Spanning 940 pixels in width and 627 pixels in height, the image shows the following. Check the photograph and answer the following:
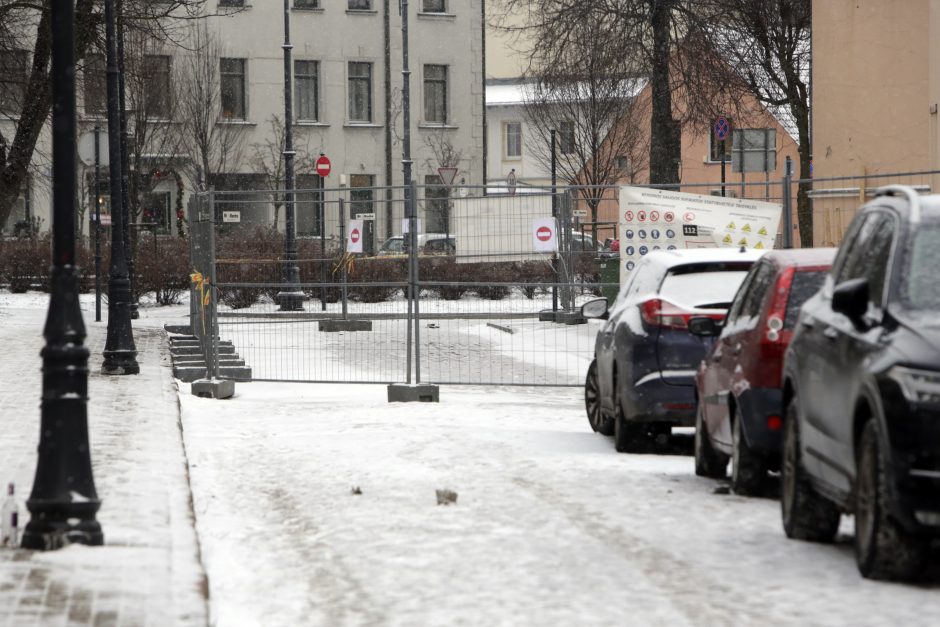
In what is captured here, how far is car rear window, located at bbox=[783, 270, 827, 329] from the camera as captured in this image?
9453 mm

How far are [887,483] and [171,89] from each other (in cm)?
4601

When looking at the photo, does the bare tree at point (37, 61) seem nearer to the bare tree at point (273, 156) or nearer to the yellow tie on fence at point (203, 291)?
the yellow tie on fence at point (203, 291)

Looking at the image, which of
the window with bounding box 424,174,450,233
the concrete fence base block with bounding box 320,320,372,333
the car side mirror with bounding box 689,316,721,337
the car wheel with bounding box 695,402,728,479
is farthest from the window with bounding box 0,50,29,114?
the car wheel with bounding box 695,402,728,479

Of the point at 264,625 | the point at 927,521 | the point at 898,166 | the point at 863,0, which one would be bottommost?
the point at 264,625

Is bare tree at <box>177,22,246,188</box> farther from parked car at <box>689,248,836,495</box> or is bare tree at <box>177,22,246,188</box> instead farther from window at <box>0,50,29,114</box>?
parked car at <box>689,248,836,495</box>

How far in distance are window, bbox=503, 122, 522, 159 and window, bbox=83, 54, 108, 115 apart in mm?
47306

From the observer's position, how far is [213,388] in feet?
58.5

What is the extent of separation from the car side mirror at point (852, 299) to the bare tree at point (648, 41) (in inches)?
973

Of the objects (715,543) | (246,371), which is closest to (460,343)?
(246,371)

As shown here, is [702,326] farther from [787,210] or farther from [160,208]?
[160,208]

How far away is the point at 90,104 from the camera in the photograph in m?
40.3

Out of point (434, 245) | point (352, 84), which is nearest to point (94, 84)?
point (434, 245)

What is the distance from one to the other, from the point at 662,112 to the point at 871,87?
434cm

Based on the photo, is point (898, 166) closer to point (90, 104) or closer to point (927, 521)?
point (90, 104)
